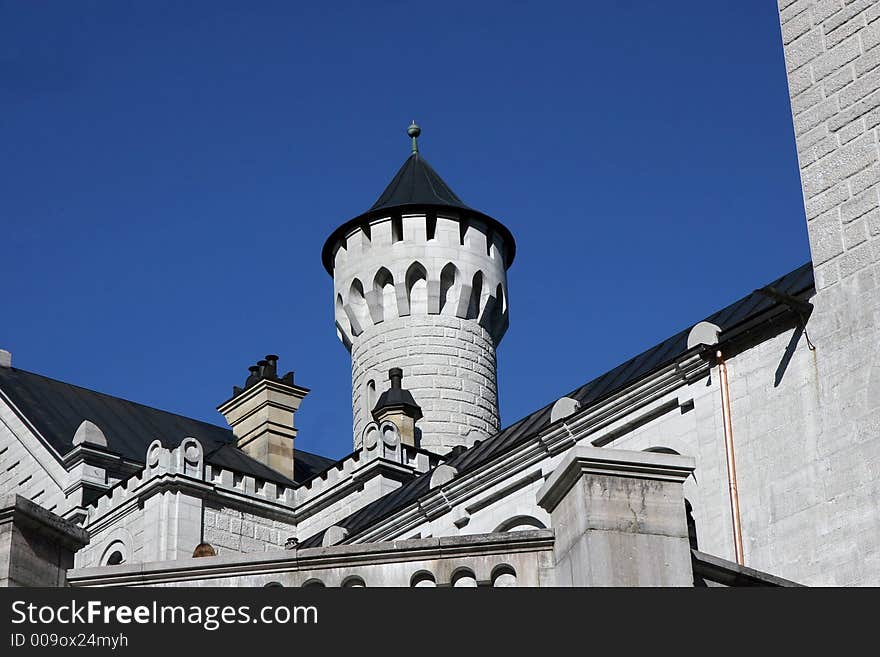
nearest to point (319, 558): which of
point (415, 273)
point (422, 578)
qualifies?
point (422, 578)

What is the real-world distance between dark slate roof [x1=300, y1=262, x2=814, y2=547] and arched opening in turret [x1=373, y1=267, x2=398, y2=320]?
11899 mm

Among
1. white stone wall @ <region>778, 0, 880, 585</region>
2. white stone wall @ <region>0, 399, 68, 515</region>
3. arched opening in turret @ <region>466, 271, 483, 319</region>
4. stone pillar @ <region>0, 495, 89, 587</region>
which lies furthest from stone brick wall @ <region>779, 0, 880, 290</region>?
arched opening in turret @ <region>466, 271, 483, 319</region>

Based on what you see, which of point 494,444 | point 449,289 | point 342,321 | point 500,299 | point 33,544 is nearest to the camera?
point 33,544

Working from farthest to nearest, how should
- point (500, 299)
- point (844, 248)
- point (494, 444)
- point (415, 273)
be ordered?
1. point (500, 299)
2. point (415, 273)
3. point (494, 444)
4. point (844, 248)

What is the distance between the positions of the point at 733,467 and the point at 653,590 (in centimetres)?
1362

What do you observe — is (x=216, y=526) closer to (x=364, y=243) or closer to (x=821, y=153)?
(x=364, y=243)

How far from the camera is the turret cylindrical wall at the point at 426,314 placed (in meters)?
46.0

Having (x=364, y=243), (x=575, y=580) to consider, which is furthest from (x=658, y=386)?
(x=364, y=243)

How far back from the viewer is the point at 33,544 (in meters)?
11.0

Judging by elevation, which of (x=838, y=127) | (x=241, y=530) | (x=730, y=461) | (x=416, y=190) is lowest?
(x=730, y=461)

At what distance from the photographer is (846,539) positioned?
17312mm

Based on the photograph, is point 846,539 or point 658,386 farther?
point 658,386

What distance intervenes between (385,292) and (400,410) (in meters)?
5.02

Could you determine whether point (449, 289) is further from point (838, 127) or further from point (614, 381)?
point (838, 127)
